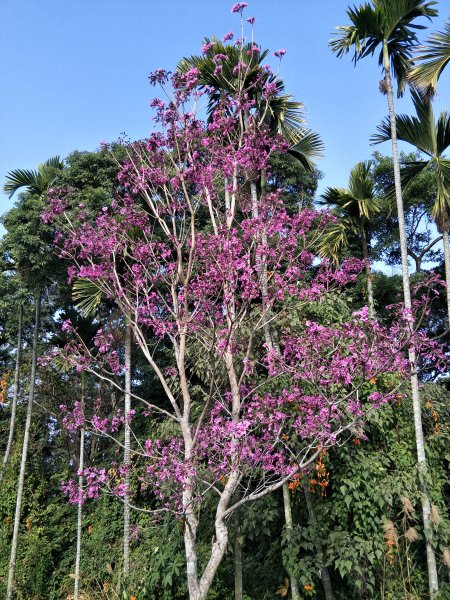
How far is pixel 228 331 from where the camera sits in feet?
16.1

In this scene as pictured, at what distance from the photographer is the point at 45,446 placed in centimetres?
1173

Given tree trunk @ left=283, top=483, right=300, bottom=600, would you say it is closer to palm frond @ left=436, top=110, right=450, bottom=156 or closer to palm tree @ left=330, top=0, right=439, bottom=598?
palm tree @ left=330, top=0, right=439, bottom=598

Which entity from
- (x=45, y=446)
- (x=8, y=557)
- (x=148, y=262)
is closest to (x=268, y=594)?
(x=148, y=262)

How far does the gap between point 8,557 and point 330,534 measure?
6844 millimetres

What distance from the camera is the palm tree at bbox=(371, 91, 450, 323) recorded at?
6.32 metres

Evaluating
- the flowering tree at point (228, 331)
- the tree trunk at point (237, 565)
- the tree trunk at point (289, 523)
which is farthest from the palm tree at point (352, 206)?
the tree trunk at point (237, 565)

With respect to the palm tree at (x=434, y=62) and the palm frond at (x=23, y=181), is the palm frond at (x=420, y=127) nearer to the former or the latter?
the palm tree at (x=434, y=62)

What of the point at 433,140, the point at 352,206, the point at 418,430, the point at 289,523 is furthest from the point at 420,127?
the point at 289,523

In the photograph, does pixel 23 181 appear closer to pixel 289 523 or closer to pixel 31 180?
pixel 31 180

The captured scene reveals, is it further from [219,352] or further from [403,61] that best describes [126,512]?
[403,61]

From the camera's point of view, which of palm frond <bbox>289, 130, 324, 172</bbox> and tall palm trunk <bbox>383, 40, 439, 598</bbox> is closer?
tall palm trunk <bbox>383, 40, 439, 598</bbox>

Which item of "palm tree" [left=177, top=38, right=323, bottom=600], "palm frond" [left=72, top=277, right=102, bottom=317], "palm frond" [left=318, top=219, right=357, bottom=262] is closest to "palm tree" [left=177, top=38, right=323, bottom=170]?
"palm tree" [left=177, top=38, right=323, bottom=600]

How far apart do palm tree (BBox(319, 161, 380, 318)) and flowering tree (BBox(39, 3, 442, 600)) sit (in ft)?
5.78

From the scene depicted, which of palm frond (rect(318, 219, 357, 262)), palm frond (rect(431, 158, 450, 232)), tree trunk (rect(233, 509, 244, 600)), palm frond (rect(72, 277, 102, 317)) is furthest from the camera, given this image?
palm frond (rect(318, 219, 357, 262))
